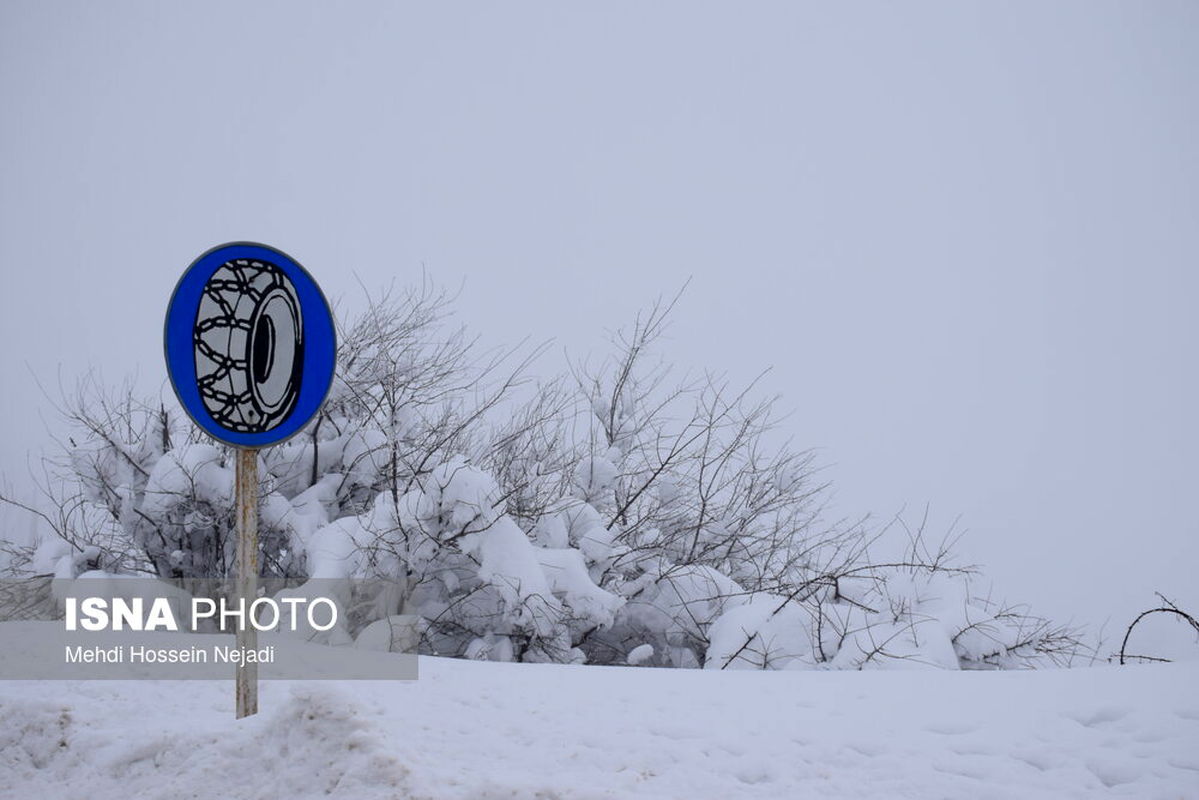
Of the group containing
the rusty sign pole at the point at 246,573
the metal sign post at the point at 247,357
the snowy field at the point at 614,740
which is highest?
the metal sign post at the point at 247,357

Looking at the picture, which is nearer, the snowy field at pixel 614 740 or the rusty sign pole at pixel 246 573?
the snowy field at pixel 614 740

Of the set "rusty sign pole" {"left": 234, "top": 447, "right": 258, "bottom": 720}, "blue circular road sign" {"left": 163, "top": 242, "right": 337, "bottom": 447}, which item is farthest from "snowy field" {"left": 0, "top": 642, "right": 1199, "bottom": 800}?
"blue circular road sign" {"left": 163, "top": 242, "right": 337, "bottom": 447}

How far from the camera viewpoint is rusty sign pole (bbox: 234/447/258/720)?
11.6 feet

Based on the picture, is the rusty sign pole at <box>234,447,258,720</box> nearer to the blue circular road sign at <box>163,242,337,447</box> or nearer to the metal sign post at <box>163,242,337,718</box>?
the metal sign post at <box>163,242,337,718</box>

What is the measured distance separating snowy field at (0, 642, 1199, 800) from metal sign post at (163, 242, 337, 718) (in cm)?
58

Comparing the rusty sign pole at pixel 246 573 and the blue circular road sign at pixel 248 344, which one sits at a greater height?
the blue circular road sign at pixel 248 344

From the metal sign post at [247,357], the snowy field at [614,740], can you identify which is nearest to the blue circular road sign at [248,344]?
the metal sign post at [247,357]

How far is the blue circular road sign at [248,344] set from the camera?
11.4 feet

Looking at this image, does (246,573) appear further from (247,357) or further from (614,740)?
(614,740)

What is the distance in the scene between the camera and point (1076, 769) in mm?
3025

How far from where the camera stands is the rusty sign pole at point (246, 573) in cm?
354

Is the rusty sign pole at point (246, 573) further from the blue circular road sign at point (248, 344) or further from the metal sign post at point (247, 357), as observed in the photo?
the blue circular road sign at point (248, 344)

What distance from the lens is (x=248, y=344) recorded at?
3.56 m

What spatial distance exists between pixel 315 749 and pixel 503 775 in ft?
2.29
